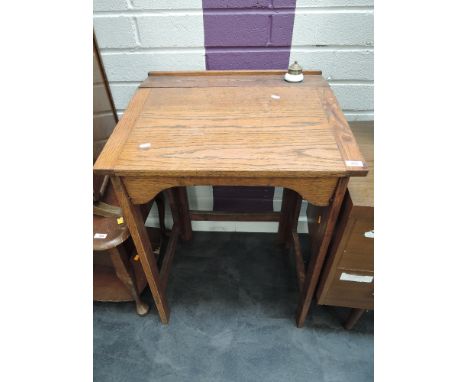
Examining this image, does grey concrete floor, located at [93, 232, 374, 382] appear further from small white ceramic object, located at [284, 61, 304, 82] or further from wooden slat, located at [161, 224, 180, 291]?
small white ceramic object, located at [284, 61, 304, 82]

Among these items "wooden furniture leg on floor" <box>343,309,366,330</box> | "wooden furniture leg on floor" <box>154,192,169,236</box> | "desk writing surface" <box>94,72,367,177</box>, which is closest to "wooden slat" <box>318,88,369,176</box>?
"desk writing surface" <box>94,72,367,177</box>

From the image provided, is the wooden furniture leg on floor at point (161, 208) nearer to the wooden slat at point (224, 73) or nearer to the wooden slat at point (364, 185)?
the wooden slat at point (224, 73)

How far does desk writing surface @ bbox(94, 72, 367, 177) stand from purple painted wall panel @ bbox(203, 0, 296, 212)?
125mm

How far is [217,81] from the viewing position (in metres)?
1.21

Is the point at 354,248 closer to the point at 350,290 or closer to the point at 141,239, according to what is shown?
the point at 350,290

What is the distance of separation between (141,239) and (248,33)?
87 centimetres

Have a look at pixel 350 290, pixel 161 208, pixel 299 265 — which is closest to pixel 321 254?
pixel 350 290

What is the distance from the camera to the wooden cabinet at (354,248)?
0.92 metres

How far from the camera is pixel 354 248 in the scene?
1009 mm

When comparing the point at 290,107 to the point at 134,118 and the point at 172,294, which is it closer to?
the point at 134,118

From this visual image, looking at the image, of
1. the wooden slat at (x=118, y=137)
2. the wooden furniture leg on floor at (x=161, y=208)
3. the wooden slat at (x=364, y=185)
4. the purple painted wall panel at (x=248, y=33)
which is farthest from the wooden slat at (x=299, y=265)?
the wooden slat at (x=118, y=137)

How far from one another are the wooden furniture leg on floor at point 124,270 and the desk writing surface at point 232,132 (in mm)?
462

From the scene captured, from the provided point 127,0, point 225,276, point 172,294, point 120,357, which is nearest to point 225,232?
point 225,276

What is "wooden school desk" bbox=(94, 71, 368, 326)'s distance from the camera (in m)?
0.80
